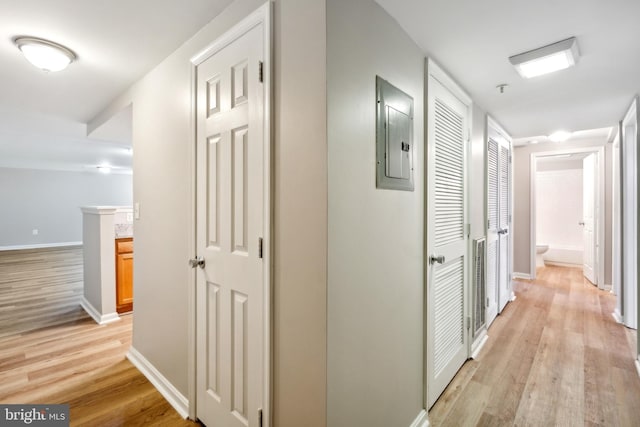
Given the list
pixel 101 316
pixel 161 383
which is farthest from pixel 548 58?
pixel 101 316

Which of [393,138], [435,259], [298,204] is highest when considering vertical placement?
[393,138]

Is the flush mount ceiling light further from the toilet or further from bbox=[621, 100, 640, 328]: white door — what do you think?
the toilet

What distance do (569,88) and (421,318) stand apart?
2.21 metres

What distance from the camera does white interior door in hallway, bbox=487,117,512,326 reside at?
3109 mm

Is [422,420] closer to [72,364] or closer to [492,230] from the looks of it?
[492,230]

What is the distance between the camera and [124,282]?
139 inches

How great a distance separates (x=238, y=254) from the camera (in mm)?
1466

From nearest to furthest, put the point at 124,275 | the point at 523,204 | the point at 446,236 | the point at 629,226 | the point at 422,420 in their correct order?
the point at 422,420 → the point at 446,236 → the point at 629,226 → the point at 124,275 → the point at 523,204

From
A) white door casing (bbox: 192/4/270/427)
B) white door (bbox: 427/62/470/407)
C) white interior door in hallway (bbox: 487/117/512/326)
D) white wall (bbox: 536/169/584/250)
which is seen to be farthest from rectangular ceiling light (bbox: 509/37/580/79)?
white wall (bbox: 536/169/584/250)

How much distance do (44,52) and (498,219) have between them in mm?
4166

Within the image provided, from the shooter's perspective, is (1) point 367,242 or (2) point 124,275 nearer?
(1) point 367,242

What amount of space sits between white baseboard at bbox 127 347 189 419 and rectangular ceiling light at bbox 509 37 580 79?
9.74 feet

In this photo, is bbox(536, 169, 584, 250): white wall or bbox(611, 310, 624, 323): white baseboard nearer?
bbox(611, 310, 624, 323): white baseboard

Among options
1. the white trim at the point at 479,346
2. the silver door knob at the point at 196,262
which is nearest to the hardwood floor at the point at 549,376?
the white trim at the point at 479,346
